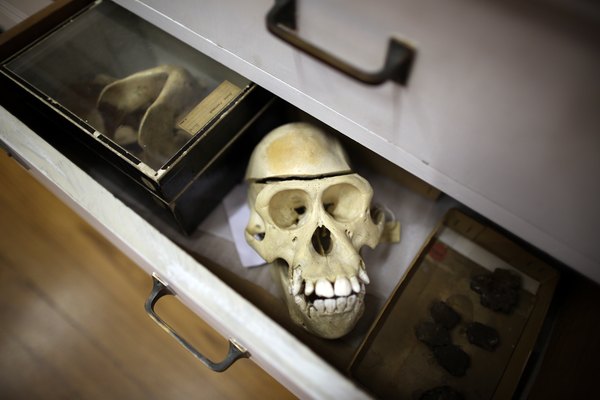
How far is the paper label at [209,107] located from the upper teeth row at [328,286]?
0.99 ft

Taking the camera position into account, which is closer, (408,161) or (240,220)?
(408,161)

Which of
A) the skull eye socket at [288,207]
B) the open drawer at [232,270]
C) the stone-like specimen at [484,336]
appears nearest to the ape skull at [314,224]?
the skull eye socket at [288,207]

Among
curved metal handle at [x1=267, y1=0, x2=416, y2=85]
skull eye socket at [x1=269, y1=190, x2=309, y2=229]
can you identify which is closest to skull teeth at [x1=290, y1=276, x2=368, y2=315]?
skull eye socket at [x1=269, y1=190, x2=309, y2=229]

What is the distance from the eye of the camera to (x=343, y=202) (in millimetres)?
734

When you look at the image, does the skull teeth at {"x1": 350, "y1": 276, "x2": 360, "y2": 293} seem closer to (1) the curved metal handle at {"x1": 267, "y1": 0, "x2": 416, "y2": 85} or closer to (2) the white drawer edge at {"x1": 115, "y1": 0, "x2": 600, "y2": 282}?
(2) the white drawer edge at {"x1": 115, "y1": 0, "x2": 600, "y2": 282}

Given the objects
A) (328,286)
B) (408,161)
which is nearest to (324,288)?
(328,286)

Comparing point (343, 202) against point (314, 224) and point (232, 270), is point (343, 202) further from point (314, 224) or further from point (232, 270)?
point (232, 270)

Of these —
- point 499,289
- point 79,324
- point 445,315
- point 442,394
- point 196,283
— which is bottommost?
point 79,324

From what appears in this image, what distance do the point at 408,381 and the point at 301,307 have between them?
26 centimetres

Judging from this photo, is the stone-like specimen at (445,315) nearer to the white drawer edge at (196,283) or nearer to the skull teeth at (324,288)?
the skull teeth at (324,288)

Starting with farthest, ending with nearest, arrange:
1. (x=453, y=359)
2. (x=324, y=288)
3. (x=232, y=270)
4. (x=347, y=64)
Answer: (x=232, y=270), (x=453, y=359), (x=324, y=288), (x=347, y=64)

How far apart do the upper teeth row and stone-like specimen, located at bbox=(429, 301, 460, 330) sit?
226mm

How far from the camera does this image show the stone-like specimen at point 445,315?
788 mm

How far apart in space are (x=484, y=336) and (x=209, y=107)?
0.65 meters
